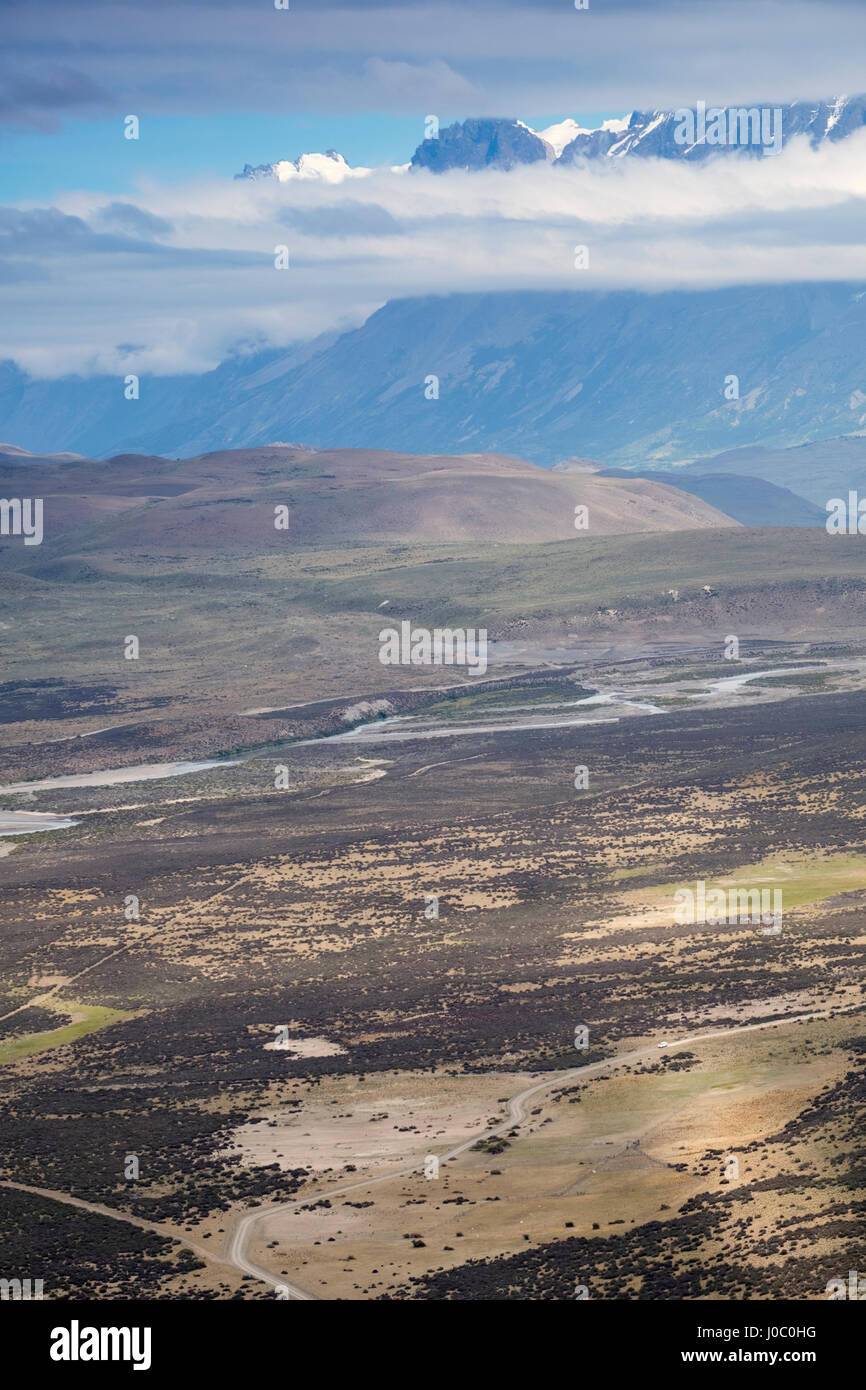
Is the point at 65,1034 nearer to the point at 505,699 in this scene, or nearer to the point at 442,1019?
the point at 442,1019

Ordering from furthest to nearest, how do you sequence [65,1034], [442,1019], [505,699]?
1. [505,699]
2. [65,1034]
3. [442,1019]

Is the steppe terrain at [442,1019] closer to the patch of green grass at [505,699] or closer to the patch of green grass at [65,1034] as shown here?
the patch of green grass at [65,1034]

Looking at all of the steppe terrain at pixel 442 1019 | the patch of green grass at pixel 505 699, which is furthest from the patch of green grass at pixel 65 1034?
the patch of green grass at pixel 505 699

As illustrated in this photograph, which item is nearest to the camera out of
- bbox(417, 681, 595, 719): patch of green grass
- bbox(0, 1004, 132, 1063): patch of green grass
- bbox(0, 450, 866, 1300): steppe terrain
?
bbox(0, 450, 866, 1300): steppe terrain

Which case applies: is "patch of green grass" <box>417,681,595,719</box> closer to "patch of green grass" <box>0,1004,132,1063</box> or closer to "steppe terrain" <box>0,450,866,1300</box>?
"steppe terrain" <box>0,450,866,1300</box>

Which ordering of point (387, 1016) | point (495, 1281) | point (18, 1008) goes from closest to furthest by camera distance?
1. point (495, 1281)
2. point (387, 1016)
3. point (18, 1008)

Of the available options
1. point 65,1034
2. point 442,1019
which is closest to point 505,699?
point 442,1019

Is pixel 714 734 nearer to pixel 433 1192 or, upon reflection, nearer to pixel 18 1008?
pixel 18 1008

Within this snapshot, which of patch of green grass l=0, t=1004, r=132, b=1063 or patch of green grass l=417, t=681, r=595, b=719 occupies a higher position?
patch of green grass l=417, t=681, r=595, b=719

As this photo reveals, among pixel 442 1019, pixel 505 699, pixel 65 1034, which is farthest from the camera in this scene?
pixel 505 699

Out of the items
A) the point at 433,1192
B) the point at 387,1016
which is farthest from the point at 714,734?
the point at 433,1192

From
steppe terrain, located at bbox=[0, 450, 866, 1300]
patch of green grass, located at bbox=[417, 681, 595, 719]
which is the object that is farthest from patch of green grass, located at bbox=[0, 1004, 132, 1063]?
patch of green grass, located at bbox=[417, 681, 595, 719]
